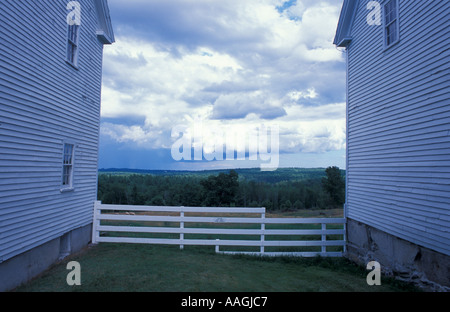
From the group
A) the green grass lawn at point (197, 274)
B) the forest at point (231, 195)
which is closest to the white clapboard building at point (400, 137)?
the green grass lawn at point (197, 274)

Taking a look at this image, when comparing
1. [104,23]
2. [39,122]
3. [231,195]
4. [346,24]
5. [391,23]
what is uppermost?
[104,23]

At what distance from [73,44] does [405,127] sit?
355 inches

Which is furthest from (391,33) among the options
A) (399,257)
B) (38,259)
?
(38,259)

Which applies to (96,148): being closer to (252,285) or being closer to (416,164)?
(252,285)

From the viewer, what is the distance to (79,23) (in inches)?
348

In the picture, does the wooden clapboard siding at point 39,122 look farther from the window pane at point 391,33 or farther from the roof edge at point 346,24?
the window pane at point 391,33

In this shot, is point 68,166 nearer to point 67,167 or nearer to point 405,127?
point 67,167

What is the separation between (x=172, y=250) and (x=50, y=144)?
4348 millimetres

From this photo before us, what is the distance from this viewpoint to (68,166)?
8484mm

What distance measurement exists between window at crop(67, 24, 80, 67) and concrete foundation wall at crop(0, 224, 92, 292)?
492 centimetres

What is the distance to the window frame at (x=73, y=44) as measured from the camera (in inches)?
329
